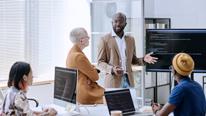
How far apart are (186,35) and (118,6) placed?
2350 millimetres

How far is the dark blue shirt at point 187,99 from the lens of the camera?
2463mm

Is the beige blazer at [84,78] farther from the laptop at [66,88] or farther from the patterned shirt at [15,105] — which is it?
the patterned shirt at [15,105]

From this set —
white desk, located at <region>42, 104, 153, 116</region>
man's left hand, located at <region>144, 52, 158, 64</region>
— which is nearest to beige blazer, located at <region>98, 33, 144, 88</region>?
man's left hand, located at <region>144, 52, 158, 64</region>

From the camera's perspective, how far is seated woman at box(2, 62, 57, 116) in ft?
8.50

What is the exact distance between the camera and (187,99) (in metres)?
2.47

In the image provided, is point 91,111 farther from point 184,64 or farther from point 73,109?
point 184,64

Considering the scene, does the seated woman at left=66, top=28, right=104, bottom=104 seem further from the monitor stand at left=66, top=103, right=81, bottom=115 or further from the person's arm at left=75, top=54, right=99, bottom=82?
the monitor stand at left=66, top=103, right=81, bottom=115

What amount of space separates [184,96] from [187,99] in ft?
0.10

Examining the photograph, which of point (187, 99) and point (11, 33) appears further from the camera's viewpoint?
point (11, 33)

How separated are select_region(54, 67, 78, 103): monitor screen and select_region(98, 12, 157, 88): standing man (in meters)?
0.82

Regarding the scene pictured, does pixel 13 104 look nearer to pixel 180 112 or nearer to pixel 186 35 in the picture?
pixel 180 112

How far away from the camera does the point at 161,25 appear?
247 inches

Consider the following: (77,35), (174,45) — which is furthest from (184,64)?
(77,35)

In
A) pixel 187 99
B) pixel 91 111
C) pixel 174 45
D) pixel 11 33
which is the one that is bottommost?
pixel 91 111
